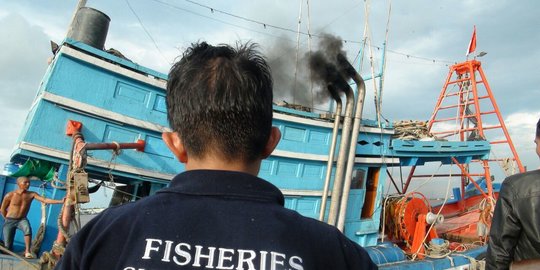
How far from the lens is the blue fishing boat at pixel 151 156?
5.68 m

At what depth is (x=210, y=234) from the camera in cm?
94

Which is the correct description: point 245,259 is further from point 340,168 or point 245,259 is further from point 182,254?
point 340,168

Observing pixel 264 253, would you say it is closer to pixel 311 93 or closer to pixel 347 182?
pixel 347 182

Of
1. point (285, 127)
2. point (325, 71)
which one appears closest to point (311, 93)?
point (325, 71)

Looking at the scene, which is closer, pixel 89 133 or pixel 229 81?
pixel 229 81

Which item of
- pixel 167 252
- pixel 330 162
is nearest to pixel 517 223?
pixel 167 252

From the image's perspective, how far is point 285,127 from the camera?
7.80 m

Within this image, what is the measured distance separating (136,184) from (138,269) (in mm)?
6278

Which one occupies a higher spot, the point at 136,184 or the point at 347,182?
the point at 347,182

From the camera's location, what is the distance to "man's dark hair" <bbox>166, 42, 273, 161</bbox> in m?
1.09

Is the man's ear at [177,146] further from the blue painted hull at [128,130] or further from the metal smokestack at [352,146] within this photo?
the metal smokestack at [352,146]

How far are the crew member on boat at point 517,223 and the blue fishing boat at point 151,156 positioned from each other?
4574 mm

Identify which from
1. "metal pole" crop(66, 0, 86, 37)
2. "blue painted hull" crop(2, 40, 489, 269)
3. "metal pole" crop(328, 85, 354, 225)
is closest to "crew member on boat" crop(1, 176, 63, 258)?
"blue painted hull" crop(2, 40, 489, 269)

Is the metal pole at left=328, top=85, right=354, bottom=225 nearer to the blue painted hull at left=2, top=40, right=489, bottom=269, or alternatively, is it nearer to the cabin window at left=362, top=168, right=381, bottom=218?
the blue painted hull at left=2, top=40, right=489, bottom=269
